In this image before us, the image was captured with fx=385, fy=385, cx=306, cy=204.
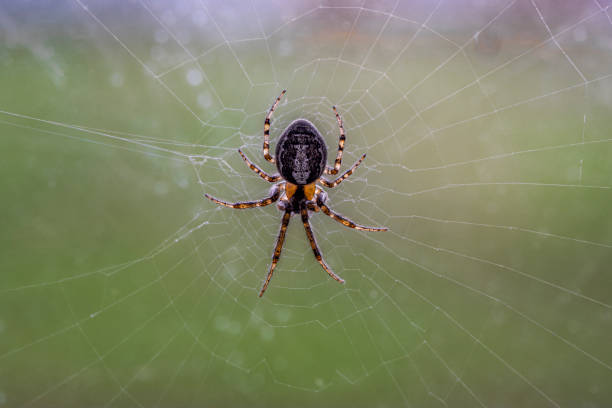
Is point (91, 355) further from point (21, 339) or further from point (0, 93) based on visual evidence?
point (0, 93)

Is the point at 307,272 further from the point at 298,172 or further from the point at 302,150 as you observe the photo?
the point at 302,150

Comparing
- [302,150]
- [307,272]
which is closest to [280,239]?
[302,150]

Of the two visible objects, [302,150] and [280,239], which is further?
[280,239]

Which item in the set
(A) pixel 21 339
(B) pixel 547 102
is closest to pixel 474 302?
(B) pixel 547 102

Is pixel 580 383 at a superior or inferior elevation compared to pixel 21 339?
inferior

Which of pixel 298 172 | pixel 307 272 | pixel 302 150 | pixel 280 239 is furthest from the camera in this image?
pixel 307 272

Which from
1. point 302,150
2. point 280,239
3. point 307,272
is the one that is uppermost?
point 302,150
